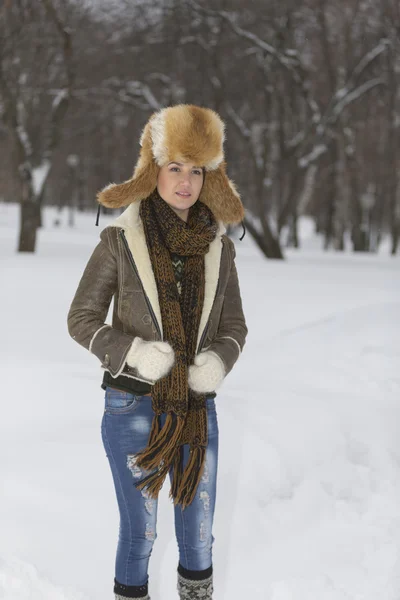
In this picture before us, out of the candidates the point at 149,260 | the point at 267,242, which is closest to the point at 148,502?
the point at 149,260

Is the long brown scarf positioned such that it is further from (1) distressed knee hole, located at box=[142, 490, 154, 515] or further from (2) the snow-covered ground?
(2) the snow-covered ground

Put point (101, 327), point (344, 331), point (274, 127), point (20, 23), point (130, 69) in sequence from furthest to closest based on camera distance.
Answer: point (274, 127), point (130, 69), point (20, 23), point (344, 331), point (101, 327)

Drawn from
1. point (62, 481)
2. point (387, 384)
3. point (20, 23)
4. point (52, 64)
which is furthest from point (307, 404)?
point (52, 64)

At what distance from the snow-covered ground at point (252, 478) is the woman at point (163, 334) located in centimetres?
83

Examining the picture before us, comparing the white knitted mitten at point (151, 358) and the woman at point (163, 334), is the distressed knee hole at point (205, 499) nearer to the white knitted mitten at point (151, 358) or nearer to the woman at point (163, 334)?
the woman at point (163, 334)

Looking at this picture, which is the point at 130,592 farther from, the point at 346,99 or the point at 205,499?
the point at 346,99

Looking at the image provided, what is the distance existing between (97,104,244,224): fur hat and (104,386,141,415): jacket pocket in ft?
2.08

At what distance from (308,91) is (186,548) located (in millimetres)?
14648

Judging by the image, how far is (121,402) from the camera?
2.34 m

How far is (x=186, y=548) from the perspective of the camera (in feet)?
8.16

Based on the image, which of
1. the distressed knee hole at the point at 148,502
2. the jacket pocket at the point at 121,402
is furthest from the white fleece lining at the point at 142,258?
the distressed knee hole at the point at 148,502

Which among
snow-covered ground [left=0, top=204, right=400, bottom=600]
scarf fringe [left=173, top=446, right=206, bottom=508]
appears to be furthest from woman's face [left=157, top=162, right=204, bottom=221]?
snow-covered ground [left=0, top=204, right=400, bottom=600]

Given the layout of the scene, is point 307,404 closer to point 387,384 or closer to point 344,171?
point 387,384

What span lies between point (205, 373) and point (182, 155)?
0.74m
